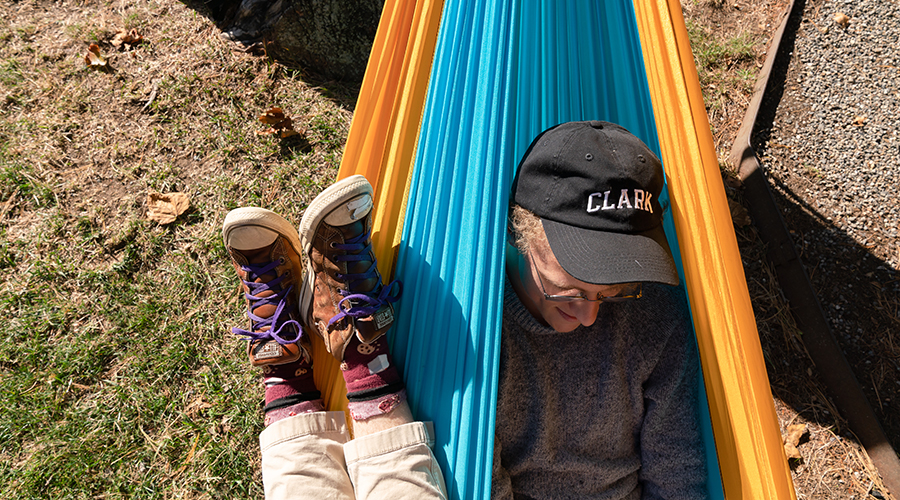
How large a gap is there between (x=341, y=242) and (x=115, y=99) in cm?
162

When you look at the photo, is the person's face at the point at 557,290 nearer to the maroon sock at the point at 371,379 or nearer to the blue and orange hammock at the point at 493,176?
the blue and orange hammock at the point at 493,176

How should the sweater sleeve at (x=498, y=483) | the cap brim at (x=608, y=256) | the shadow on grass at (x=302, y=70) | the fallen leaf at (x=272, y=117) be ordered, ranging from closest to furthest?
1. the cap brim at (x=608, y=256)
2. the sweater sleeve at (x=498, y=483)
3. the fallen leaf at (x=272, y=117)
4. the shadow on grass at (x=302, y=70)

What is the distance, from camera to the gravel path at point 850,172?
209 cm

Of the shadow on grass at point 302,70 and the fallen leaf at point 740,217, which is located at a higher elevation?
the fallen leaf at point 740,217

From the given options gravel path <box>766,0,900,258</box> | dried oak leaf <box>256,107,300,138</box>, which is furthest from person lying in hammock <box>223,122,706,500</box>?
gravel path <box>766,0,900,258</box>

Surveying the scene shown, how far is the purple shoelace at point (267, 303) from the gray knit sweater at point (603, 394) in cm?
66

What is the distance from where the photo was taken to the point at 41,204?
2064mm

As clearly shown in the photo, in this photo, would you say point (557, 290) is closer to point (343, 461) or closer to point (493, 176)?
point (493, 176)

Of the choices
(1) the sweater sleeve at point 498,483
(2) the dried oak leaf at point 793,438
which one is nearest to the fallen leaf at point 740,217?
(2) the dried oak leaf at point 793,438

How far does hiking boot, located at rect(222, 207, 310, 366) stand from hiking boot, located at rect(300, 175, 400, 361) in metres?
0.13

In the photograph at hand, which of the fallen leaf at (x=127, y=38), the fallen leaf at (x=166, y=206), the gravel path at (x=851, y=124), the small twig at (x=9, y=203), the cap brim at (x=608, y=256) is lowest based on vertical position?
the small twig at (x=9, y=203)

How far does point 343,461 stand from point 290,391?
0.25 metres

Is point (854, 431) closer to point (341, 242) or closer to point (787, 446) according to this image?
point (787, 446)

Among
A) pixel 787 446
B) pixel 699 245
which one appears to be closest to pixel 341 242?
pixel 699 245
